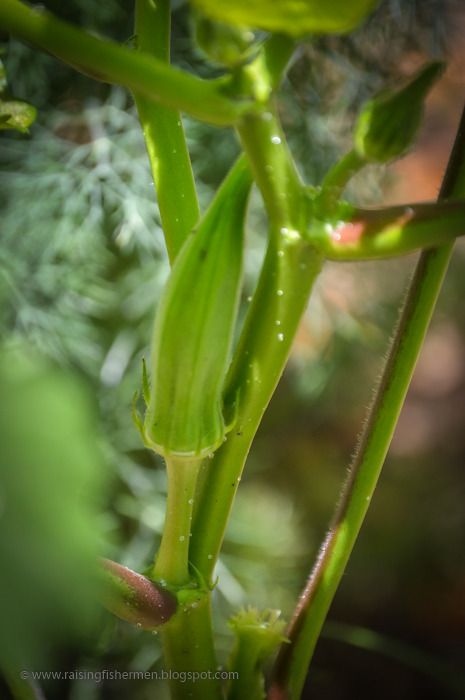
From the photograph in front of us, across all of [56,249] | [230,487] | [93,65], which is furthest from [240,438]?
[56,249]

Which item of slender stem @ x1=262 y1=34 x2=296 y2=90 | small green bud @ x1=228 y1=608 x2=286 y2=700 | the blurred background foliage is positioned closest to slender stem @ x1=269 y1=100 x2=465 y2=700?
small green bud @ x1=228 y1=608 x2=286 y2=700

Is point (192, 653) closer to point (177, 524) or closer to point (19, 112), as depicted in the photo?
point (177, 524)

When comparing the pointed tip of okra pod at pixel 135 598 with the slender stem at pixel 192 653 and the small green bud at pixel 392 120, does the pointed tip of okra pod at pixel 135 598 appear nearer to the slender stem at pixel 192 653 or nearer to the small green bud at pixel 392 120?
the slender stem at pixel 192 653

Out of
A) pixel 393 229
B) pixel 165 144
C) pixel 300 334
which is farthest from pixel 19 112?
pixel 300 334

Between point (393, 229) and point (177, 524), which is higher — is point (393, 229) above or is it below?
above

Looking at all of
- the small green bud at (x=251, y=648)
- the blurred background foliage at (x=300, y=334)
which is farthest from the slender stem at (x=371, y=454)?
the blurred background foliage at (x=300, y=334)

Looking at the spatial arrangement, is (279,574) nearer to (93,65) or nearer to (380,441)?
(380,441)
